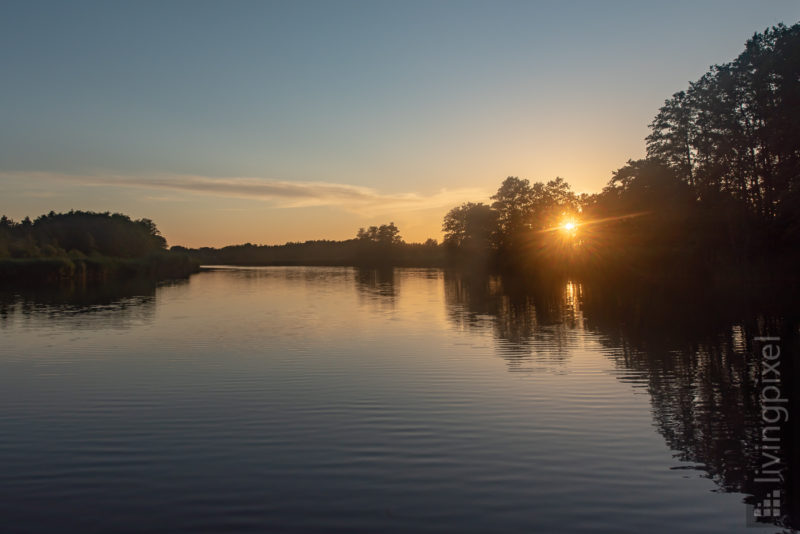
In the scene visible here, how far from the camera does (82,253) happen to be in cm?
12269

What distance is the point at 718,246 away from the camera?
53969 millimetres

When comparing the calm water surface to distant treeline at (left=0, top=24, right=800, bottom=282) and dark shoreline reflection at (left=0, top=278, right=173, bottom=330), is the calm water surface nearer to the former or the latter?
dark shoreline reflection at (left=0, top=278, right=173, bottom=330)

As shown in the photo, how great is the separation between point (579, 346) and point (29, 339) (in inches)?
953

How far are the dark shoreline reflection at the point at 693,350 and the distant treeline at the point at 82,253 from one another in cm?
6477

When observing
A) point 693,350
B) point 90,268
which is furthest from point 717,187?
point 90,268

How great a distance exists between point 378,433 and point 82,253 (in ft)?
430

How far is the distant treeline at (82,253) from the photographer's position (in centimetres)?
8000

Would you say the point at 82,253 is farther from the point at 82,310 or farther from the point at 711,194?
the point at 711,194

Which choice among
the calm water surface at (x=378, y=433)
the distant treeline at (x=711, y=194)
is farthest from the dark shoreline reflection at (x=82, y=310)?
the distant treeline at (x=711, y=194)

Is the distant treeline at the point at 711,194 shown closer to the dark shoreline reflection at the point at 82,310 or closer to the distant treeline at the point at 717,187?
the distant treeline at the point at 717,187

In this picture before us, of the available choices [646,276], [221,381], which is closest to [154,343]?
[221,381]

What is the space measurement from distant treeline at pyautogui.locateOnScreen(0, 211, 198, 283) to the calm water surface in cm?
6415

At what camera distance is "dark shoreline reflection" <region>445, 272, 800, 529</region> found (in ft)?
33.2

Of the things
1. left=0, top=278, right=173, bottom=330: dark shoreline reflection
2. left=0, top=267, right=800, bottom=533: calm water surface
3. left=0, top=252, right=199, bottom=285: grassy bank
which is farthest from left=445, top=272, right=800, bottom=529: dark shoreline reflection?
left=0, top=252, right=199, bottom=285: grassy bank
